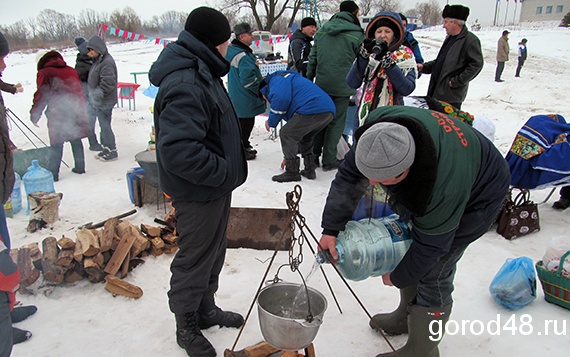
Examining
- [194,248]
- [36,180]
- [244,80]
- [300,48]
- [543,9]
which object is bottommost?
[36,180]

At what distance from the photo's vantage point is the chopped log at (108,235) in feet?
11.6

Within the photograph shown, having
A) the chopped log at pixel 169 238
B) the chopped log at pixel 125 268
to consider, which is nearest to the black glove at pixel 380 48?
the chopped log at pixel 169 238

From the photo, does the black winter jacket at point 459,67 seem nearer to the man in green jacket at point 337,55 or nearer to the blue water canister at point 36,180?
the man in green jacket at point 337,55

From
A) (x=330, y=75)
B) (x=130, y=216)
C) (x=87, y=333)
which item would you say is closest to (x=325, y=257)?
(x=87, y=333)

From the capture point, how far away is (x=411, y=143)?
1738 millimetres

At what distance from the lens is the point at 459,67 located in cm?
485

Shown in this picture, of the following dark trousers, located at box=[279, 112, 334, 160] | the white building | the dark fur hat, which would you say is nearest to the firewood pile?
dark trousers, located at box=[279, 112, 334, 160]

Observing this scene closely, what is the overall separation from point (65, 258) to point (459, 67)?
4.59 metres

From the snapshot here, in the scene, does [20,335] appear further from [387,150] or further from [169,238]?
[387,150]

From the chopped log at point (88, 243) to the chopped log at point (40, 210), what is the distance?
1002 millimetres

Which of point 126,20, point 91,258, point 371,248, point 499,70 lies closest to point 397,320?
point 371,248

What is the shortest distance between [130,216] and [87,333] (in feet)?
6.27

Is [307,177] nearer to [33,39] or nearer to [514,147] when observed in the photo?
[514,147]

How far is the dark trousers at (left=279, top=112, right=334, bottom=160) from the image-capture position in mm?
5340
